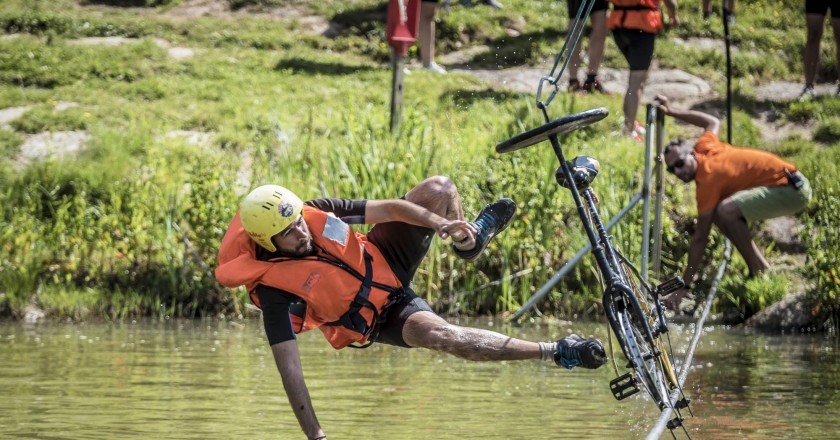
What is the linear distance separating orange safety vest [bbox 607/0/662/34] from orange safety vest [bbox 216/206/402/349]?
6.61 meters

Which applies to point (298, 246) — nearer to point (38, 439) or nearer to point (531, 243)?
Result: point (38, 439)

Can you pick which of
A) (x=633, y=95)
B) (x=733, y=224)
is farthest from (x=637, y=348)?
(x=633, y=95)

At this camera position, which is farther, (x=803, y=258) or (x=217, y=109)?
(x=217, y=109)

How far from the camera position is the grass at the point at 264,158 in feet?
41.4

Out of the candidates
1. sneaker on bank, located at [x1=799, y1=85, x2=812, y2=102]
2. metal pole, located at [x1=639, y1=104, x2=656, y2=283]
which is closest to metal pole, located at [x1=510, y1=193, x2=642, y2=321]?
metal pole, located at [x1=639, y1=104, x2=656, y2=283]

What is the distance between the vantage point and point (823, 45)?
17.2 meters

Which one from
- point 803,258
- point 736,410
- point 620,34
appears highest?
point 620,34

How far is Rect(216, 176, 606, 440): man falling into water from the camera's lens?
683cm

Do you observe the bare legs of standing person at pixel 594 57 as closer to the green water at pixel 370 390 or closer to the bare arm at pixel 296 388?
the green water at pixel 370 390

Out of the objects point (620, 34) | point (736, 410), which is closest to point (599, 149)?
point (620, 34)

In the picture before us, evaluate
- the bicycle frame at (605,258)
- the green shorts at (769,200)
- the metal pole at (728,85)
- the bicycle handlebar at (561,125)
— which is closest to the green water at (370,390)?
the green shorts at (769,200)

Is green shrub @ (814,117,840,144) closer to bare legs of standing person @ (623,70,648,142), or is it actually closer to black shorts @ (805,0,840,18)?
black shorts @ (805,0,840,18)

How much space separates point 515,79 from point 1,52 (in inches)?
225

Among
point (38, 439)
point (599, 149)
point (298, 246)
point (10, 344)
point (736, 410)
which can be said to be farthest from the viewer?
point (599, 149)
